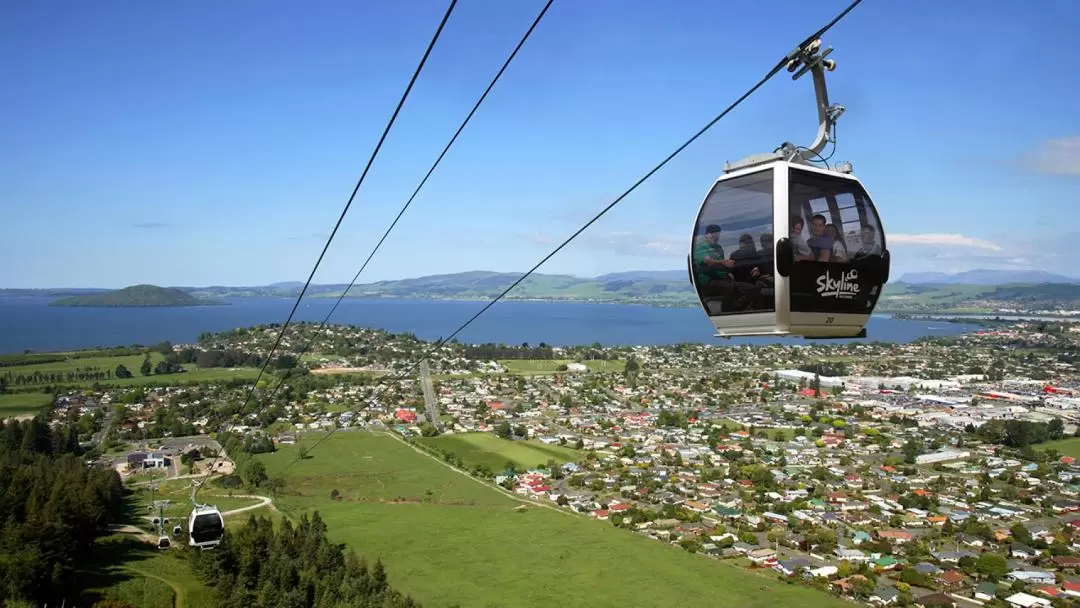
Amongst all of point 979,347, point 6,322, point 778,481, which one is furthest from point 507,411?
point 6,322

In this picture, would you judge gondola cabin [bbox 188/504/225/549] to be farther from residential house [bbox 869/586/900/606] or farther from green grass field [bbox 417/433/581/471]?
green grass field [bbox 417/433/581/471]

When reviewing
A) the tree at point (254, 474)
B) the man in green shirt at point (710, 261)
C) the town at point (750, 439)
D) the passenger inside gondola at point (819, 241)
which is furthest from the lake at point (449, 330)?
the passenger inside gondola at point (819, 241)

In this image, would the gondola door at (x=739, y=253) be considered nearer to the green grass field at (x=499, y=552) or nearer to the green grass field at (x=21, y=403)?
the green grass field at (x=499, y=552)

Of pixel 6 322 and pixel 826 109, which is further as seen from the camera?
pixel 6 322

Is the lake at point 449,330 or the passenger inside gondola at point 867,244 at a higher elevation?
the passenger inside gondola at point 867,244

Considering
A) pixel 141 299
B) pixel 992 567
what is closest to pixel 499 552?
pixel 992 567

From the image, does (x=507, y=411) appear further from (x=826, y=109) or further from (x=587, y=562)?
(x=826, y=109)

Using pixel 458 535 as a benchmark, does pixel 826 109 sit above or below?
above
